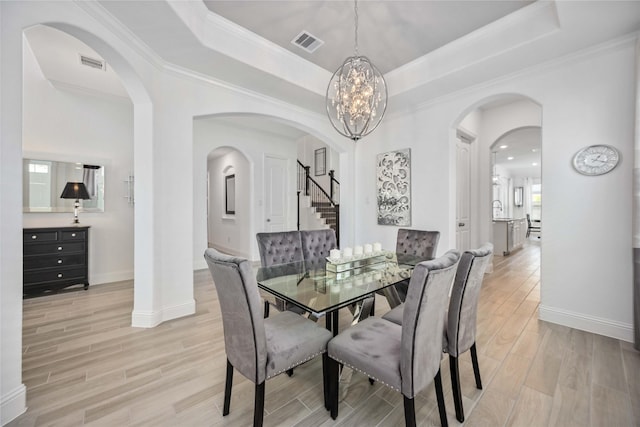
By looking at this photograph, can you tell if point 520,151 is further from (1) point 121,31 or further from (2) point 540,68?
(1) point 121,31

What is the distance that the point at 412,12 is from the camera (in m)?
2.50

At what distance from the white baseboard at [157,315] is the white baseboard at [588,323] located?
157 inches

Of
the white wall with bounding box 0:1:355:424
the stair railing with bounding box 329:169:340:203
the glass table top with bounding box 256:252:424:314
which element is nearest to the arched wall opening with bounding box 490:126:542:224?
the stair railing with bounding box 329:169:340:203

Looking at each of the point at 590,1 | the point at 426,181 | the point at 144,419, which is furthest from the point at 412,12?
the point at 144,419

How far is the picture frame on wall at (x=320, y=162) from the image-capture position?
8.89 meters

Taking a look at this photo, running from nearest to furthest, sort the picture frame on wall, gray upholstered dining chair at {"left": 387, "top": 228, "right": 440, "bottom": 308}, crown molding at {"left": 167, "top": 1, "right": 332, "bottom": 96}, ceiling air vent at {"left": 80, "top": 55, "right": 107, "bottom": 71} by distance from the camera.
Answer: crown molding at {"left": 167, "top": 1, "right": 332, "bottom": 96} → gray upholstered dining chair at {"left": 387, "top": 228, "right": 440, "bottom": 308} → ceiling air vent at {"left": 80, "top": 55, "right": 107, "bottom": 71} → the picture frame on wall

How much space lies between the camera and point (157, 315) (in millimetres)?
2748

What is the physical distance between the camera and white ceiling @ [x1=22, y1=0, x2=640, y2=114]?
86.6 inches

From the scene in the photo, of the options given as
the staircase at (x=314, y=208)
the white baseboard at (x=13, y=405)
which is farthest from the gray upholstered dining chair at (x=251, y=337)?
the staircase at (x=314, y=208)

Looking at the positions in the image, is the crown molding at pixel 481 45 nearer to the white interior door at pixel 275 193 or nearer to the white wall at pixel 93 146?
the white interior door at pixel 275 193

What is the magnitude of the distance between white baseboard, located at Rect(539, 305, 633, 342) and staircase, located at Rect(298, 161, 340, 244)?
393 centimetres

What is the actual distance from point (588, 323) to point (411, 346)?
271 centimetres

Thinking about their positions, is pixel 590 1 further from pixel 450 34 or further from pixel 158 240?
pixel 158 240

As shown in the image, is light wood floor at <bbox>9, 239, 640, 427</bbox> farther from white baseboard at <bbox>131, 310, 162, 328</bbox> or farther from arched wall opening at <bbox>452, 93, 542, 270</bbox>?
arched wall opening at <bbox>452, 93, 542, 270</bbox>
